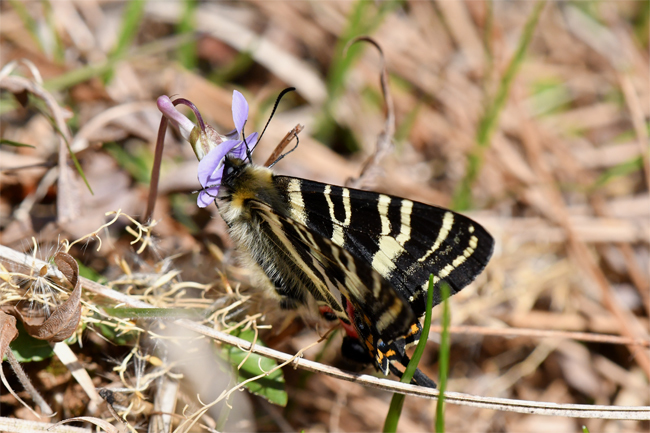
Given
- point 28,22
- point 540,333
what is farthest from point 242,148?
point 28,22

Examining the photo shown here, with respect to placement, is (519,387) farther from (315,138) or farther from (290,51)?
(290,51)

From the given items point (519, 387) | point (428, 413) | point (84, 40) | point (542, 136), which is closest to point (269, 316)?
point (428, 413)

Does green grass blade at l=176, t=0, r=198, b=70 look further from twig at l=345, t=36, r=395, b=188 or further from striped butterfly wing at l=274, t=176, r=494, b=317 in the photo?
striped butterfly wing at l=274, t=176, r=494, b=317

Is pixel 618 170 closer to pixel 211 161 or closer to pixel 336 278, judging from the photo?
pixel 336 278

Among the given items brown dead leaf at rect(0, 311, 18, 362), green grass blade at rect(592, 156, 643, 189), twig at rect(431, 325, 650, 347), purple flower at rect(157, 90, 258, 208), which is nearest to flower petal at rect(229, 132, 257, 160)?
purple flower at rect(157, 90, 258, 208)

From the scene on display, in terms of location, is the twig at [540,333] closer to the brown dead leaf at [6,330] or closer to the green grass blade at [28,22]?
the brown dead leaf at [6,330]

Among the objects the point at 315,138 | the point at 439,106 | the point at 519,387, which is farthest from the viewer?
the point at 439,106
